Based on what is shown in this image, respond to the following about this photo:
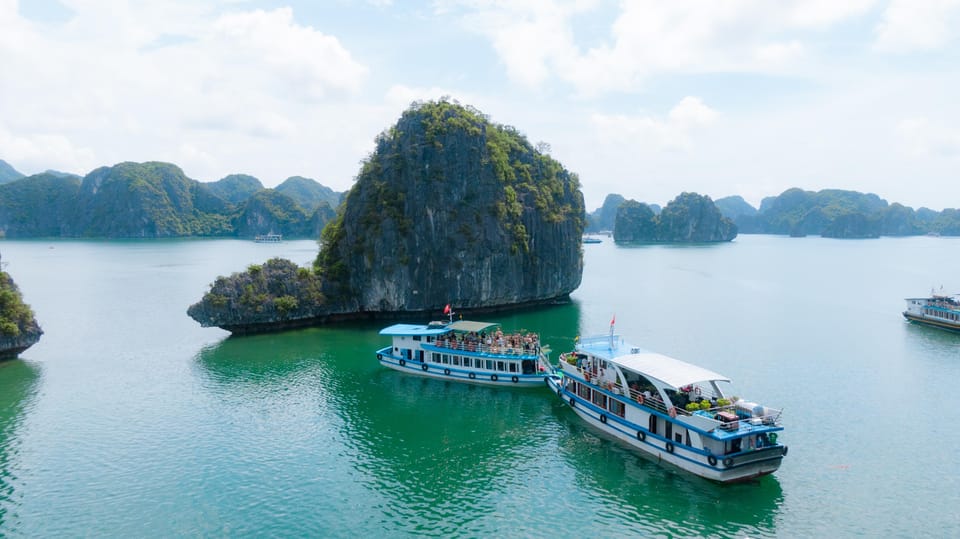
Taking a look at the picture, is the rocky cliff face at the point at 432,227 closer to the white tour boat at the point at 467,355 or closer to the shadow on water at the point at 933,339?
the white tour boat at the point at 467,355

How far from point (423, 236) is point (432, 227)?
63.5 inches

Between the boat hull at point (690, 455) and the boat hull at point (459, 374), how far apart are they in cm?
844

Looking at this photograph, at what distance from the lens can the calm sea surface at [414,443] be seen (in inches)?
976

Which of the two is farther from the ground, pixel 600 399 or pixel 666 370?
pixel 666 370

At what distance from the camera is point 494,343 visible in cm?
4478

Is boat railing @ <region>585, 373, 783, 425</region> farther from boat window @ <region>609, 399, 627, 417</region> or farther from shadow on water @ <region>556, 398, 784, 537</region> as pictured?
shadow on water @ <region>556, 398, 784, 537</region>

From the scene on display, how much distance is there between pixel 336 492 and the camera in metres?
27.1

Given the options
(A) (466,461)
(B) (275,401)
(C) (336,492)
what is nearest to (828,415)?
(A) (466,461)

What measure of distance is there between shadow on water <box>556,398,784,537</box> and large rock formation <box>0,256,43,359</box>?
4963 centimetres

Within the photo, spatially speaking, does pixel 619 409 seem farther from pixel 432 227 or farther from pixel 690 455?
pixel 432 227

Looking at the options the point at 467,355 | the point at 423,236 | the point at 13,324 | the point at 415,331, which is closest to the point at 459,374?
the point at 467,355

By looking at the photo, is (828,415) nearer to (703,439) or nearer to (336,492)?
(703,439)

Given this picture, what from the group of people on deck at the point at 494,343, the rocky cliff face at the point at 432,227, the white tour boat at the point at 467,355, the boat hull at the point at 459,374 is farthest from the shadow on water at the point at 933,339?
the rocky cliff face at the point at 432,227

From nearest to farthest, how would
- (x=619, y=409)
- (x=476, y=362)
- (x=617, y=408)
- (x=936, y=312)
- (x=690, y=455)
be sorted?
(x=690, y=455)
(x=619, y=409)
(x=617, y=408)
(x=476, y=362)
(x=936, y=312)
